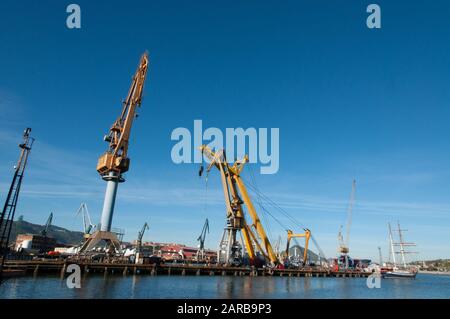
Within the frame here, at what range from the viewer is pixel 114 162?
5119 centimetres

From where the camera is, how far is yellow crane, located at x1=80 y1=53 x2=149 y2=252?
4856 centimetres

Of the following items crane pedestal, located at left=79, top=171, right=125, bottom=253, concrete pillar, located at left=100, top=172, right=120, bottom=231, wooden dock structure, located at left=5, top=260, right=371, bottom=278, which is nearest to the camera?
wooden dock structure, located at left=5, top=260, right=371, bottom=278

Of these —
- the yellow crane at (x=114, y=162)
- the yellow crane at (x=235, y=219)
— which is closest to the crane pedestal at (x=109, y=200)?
the yellow crane at (x=114, y=162)

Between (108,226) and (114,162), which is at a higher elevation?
(114,162)

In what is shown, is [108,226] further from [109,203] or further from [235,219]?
[235,219]

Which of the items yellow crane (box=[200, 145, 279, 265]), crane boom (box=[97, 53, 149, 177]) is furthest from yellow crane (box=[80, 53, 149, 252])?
yellow crane (box=[200, 145, 279, 265])

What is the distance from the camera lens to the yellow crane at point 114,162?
159 ft

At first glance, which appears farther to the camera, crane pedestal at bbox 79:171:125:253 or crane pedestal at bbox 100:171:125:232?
crane pedestal at bbox 100:171:125:232

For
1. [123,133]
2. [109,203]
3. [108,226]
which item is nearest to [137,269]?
[108,226]

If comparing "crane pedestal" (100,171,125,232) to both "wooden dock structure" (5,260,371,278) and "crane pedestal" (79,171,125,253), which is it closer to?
"crane pedestal" (79,171,125,253)
